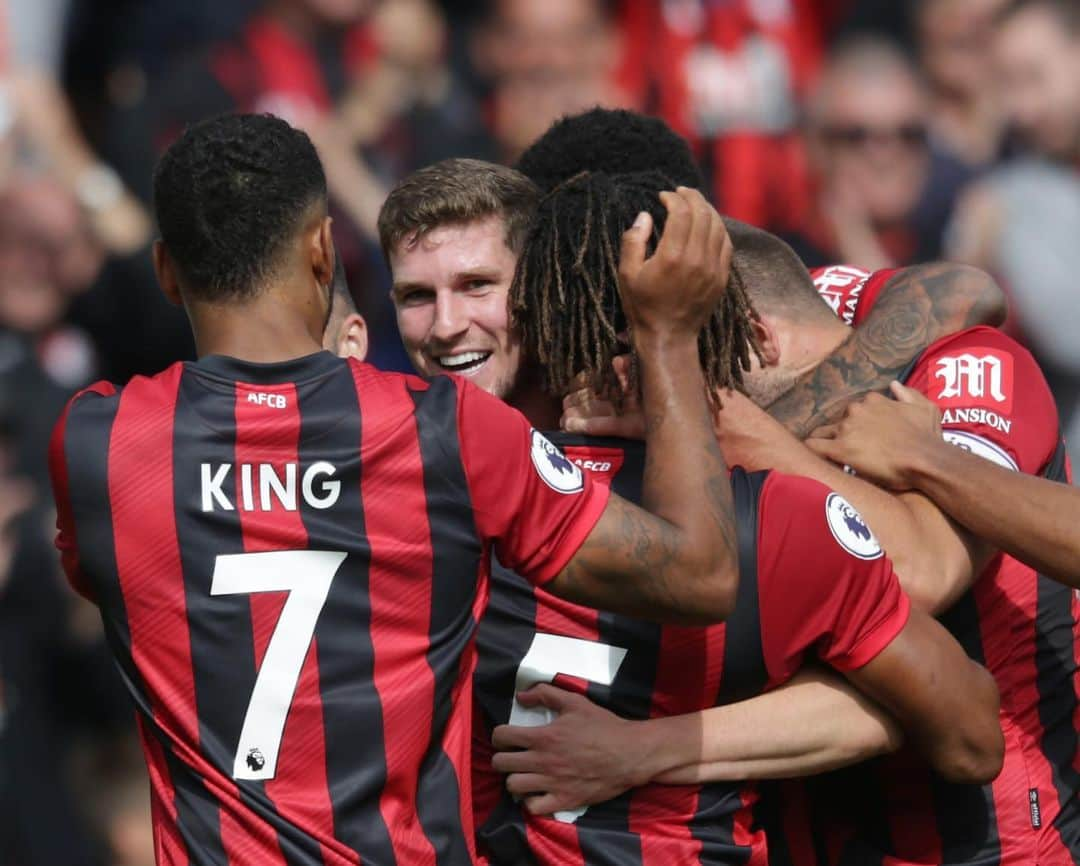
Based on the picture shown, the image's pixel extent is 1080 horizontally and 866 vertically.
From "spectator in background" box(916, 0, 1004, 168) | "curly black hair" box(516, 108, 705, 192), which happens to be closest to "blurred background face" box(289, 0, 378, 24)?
"spectator in background" box(916, 0, 1004, 168)

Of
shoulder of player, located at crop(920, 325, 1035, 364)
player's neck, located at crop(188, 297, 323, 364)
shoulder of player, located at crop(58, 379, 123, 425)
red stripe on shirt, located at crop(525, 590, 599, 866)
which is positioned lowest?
red stripe on shirt, located at crop(525, 590, 599, 866)

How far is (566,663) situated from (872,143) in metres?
5.33

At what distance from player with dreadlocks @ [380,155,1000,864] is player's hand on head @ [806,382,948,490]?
289 millimetres

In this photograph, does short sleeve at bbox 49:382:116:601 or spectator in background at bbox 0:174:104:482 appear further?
spectator in background at bbox 0:174:104:482

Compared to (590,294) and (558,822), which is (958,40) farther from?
(558,822)

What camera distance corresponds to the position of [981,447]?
3.38 m

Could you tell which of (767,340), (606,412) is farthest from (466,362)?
(767,340)

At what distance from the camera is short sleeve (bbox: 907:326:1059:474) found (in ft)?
11.2

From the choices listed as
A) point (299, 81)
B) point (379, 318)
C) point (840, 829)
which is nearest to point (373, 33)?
point (299, 81)

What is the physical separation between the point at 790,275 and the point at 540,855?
1.44 meters

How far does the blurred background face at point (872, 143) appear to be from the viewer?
7766 mm

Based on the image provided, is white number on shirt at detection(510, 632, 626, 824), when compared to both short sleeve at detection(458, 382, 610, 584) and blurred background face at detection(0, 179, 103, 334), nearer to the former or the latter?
short sleeve at detection(458, 382, 610, 584)

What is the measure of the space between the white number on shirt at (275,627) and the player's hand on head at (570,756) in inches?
20.5

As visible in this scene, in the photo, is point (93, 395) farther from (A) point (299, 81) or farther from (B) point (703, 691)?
(A) point (299, 81)
